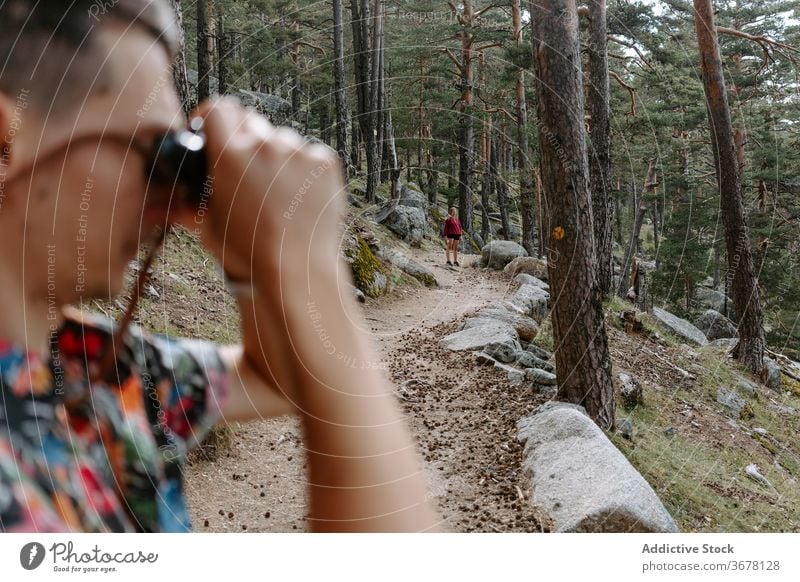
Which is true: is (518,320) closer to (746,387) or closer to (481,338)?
(481,338)

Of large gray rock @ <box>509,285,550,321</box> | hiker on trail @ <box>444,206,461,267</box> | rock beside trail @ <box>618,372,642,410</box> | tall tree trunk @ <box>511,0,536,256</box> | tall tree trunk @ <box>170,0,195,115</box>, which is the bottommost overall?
rock beside trail @ <box>618,372,642,410</box>

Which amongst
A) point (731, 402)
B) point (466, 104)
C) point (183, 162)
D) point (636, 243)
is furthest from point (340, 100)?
point (636, 243)

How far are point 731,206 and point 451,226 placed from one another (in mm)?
1345

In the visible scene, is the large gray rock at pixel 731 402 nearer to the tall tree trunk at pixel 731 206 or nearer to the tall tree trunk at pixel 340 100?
the tall tree trunk at pixel 731 206

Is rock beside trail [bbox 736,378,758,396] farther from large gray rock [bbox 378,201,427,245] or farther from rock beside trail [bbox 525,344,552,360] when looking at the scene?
large gray rock [bbox 378,201,427,245]

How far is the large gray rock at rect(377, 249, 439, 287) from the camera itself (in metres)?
1.71

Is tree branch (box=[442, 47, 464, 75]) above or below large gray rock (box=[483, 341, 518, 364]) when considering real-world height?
above

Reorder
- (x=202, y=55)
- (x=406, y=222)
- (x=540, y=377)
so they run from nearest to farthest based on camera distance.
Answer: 1. (x=202, y=55)
2. (x=406, y=222)
3. (x=540, y=377)

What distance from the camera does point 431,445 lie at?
4.36 ft

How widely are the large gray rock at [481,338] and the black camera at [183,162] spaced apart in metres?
1.15

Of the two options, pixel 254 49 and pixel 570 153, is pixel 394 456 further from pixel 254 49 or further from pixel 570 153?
pixel 570 153

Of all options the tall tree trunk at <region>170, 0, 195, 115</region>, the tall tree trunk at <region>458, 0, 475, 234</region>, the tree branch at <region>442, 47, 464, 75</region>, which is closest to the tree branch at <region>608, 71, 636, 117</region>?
the tall tree trunk at <region>458, 0, 475, 234</region>

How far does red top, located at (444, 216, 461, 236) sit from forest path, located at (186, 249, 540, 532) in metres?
0.59

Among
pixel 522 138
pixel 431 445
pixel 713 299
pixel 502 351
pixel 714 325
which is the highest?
pixel 522 138
